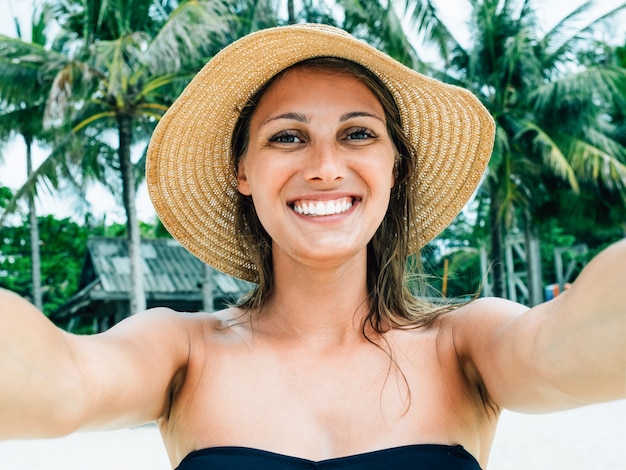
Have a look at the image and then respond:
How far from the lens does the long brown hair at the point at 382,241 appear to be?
177cm

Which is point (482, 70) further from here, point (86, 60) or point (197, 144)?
point (197, 144)


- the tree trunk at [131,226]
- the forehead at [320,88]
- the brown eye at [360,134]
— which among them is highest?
the forehead at [320,88]

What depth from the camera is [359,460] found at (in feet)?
4.70

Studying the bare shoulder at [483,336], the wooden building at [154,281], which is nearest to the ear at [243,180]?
the bare shoulder at [483,336]

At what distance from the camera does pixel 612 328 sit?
105 cm

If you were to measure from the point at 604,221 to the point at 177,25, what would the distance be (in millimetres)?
14030

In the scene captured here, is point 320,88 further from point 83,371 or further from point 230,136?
point 83,371

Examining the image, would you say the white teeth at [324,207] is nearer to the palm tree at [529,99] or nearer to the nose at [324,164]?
the nose at [324,164]

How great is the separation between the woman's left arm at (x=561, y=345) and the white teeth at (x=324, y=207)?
14.6 inches

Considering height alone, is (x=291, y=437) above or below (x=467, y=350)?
below

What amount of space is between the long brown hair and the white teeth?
0.33 meters

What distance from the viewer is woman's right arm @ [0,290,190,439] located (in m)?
1.07

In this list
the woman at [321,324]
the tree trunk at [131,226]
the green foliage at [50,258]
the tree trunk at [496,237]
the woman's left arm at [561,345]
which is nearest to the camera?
the woman's left arm at [561,345]

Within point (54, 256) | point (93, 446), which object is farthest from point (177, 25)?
point (54, 256)
